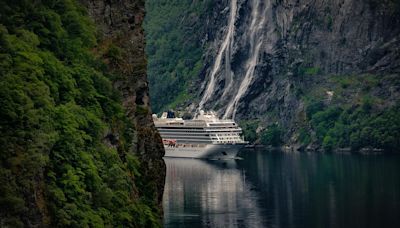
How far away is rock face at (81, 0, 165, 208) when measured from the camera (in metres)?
75.4

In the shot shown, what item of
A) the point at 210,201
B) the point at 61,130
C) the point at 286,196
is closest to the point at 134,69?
the point at 61,130

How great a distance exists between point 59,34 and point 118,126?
615 cm

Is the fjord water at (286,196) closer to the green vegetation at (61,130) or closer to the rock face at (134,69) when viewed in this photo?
the rock face at (134,69)

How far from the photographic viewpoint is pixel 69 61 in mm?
70250

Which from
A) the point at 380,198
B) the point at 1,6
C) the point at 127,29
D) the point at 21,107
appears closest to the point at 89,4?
the point at 127,29

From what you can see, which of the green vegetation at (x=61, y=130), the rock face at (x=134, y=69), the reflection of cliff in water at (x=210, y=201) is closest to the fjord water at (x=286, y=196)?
the reflection of cliff in water at (x=210, y=201)

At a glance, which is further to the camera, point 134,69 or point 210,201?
point 210,201

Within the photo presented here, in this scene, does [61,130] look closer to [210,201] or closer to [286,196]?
[210,201]

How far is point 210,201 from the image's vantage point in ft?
432

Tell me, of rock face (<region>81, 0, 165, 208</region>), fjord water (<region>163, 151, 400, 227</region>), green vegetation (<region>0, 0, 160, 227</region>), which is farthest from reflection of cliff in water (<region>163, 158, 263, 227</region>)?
green vegetation (<region>0, 0, 160, 227</region>)

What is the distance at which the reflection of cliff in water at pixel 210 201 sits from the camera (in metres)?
113

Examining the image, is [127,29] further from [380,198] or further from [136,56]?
[380,198]

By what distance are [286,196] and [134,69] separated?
60.6 metres

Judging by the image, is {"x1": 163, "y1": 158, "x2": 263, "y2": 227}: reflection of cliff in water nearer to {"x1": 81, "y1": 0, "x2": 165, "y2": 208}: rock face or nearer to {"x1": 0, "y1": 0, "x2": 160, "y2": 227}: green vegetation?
{"x1": 81, "y1": 0, "x2": 165, "y2": 208}: rock face
